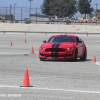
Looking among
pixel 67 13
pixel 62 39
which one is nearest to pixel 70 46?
pixel 62 39

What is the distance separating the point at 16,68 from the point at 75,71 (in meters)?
2.57

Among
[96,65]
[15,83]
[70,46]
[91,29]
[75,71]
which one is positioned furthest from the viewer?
[91,29]

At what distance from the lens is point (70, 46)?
24.0 meters

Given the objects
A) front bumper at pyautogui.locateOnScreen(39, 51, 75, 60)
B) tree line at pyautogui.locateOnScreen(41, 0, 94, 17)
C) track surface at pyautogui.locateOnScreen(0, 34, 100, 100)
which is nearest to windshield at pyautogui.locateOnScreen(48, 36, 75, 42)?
front bumper at pyautogui.locateOnScreen(39, 51, 75, 60)

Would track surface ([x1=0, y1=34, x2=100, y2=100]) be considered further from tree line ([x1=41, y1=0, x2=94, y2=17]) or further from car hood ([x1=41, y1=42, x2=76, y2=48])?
tree line ([x1=41, y1=0, x2=94, y2=17])

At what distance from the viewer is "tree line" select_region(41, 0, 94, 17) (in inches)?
4235

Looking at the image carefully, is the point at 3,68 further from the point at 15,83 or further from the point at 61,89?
the point at 61,89

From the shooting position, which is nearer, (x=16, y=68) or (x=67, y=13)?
(x=16, y=68)

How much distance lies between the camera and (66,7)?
105250mm

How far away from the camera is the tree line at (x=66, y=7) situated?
108 meters

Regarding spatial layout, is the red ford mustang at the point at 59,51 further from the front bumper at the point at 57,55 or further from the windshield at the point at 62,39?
the windshield at the point at 62,39

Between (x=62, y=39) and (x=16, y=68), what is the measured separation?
5817mm

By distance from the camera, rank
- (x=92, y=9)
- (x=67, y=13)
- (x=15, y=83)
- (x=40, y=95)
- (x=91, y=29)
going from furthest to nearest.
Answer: (x=92, y=9), (x=67, y=13), (x=91, y=29), (x=15, y=83), (x=40, y=95)

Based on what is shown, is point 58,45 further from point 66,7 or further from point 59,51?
point 66,7
